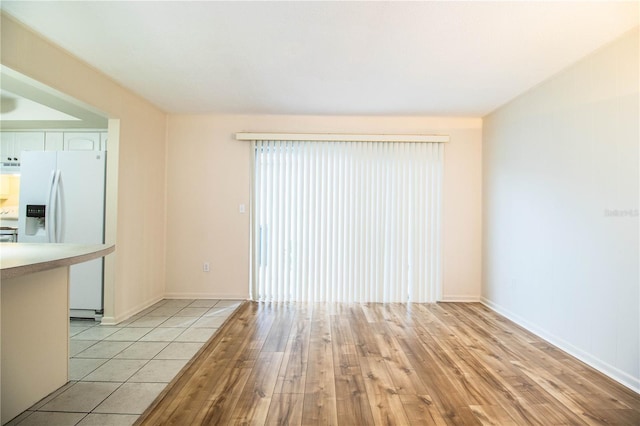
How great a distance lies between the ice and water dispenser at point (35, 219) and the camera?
125 inches

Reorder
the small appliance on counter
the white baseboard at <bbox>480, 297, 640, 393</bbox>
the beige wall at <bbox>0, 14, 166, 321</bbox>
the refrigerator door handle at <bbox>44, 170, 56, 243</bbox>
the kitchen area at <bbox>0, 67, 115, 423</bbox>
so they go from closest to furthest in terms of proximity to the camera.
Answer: the kitchen area at <bbox>0, 67, 115, 423</bbox> < the white baseboard at <bbox>480, 297, 640, 393</bbox> < the beige wall at <bbox>0, 14, 166, 321</bbox> < the refrigerator door handle at <bbox>44, 170, 56, 243</bbox> < the small appliance on counter

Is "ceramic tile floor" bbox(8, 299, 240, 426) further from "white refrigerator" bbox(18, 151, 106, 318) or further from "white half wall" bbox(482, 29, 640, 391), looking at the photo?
"white half wall" bbox(482, 29, 640, 391)

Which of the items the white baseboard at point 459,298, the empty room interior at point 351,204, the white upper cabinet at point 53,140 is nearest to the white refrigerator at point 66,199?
the empty room interior at point 351,204

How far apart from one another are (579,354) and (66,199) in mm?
5064

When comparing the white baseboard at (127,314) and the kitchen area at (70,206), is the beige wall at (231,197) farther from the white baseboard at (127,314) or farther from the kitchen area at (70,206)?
the kitchen area at (70,206)

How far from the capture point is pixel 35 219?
3.22m

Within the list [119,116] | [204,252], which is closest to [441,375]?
[204,252]

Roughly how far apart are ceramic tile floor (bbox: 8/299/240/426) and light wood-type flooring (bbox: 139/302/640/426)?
0.51 ft

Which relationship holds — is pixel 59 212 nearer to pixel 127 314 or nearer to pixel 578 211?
pixel 127 314

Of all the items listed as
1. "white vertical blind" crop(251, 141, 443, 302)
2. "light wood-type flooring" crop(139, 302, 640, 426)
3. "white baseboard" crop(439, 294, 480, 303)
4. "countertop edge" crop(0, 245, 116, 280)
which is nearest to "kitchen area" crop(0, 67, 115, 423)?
"countertop edge" crop(0, 245, 116, 280)

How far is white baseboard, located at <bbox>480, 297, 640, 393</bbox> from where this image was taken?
2.15 meters

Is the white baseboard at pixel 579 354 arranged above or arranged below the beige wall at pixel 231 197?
below

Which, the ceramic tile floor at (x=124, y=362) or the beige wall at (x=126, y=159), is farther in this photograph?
the beige wall at (x=126, y=159)

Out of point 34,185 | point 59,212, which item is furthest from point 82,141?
point 59,212
